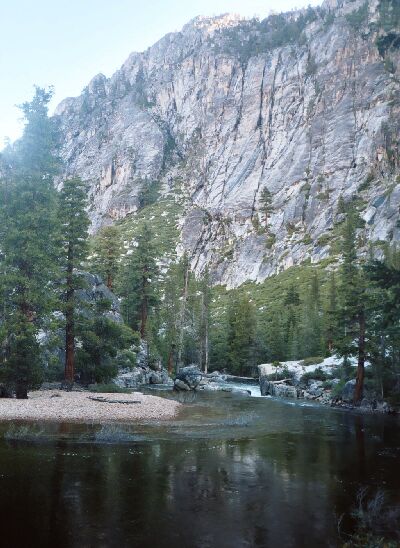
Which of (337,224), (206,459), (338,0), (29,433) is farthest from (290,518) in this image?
(338,0)

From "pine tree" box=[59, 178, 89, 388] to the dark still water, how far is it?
535 inches

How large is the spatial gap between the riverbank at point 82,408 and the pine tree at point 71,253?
4471mm

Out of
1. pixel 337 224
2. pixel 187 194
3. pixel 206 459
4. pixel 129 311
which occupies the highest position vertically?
pixel 187 194

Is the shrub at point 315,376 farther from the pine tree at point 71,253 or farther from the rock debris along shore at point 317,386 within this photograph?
the pine tree at point 71,253

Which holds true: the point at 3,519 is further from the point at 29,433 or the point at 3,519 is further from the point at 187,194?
the point at 187,194

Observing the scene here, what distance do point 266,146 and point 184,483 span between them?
147021 mm

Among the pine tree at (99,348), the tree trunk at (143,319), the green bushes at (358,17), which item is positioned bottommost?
the pine tree at (99,348)

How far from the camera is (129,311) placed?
187ft

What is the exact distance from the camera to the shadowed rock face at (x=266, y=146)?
388 ft

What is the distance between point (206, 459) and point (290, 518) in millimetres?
5105

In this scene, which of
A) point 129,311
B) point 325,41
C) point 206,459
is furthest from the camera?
point 325,41

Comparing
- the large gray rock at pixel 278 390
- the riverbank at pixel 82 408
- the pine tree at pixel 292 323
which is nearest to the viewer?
the riverbank at pixel 82 408

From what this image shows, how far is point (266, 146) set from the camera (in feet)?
489

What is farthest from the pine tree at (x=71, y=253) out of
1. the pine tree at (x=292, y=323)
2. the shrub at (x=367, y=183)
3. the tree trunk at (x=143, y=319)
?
the shrub at (x=367, y=183)
